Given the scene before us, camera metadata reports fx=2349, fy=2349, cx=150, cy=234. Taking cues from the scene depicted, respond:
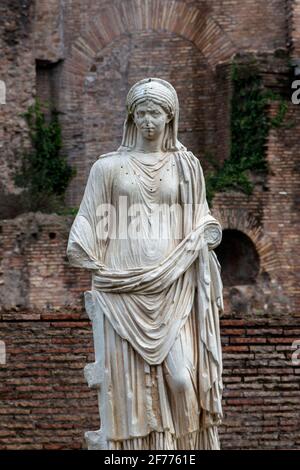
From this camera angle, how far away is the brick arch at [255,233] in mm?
34688

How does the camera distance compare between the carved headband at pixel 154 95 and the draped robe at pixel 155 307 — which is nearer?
the draped robe at pixel 155 307

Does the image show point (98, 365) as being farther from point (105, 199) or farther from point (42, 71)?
point (42, 71)

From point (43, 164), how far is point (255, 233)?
3.65m

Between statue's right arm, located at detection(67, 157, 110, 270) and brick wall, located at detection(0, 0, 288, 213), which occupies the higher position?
brick wall, located at detection(0, 0, 288, 213)

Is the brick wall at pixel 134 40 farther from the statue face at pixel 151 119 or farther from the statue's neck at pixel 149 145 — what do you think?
the statue face at pixel 151 119

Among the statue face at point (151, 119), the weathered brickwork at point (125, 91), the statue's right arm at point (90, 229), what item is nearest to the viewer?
the statue's right arm at point (90, 229)

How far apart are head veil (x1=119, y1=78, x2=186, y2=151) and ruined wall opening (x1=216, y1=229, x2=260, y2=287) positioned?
1877 centimetres

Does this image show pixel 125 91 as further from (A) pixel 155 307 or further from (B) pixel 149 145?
(A) pixel 155 307

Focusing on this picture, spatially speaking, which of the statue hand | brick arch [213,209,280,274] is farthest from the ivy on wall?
the statue hand

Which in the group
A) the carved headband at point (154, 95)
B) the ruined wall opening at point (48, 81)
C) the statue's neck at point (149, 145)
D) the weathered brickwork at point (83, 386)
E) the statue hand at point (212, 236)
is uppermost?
the ruined wall opening at point (48, 81)

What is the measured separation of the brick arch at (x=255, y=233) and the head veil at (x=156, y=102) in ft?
60.6

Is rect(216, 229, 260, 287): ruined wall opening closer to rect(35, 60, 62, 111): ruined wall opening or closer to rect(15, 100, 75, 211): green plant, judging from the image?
rect(15, 100, 75, 211): green plant

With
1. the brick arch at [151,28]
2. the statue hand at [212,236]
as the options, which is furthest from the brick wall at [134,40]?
the statue hand at [212,236]

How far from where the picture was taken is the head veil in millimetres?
15984
